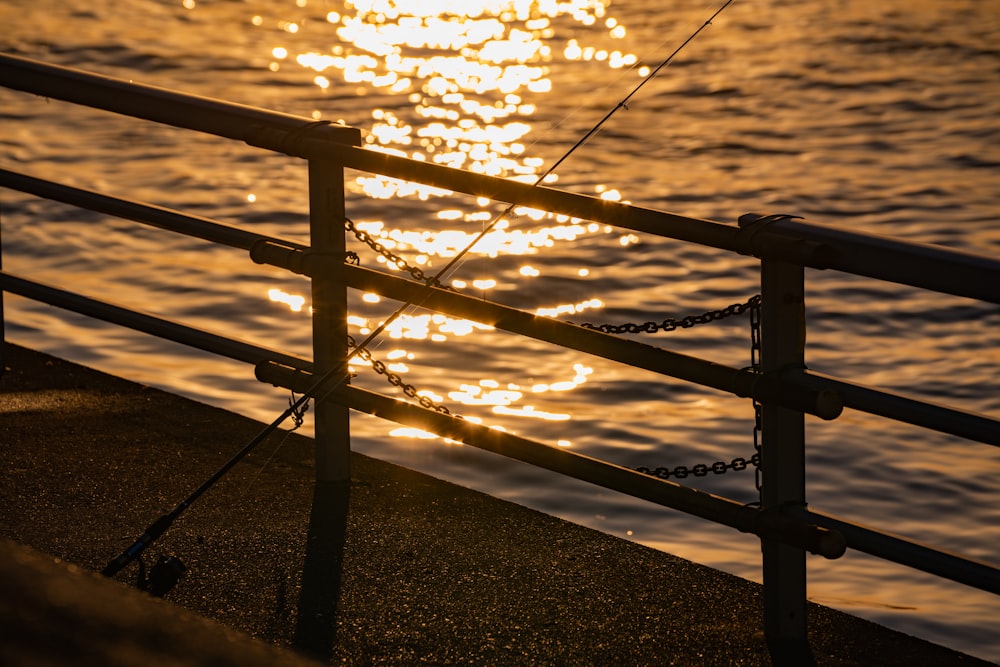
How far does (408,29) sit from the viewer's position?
19844mm

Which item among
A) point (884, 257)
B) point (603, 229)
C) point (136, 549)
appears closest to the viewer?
point (884, 257)

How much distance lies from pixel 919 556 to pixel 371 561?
1.50m

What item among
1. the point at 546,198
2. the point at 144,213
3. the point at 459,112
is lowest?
the point at 459,112

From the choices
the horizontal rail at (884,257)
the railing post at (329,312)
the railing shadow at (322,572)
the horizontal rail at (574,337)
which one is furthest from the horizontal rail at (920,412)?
the railing post at (329,312)

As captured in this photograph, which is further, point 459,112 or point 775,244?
point 459,112

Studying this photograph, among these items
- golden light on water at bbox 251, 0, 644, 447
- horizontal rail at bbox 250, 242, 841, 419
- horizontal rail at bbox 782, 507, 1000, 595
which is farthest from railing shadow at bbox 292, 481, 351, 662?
horizontal rail at bbox 782, 507, 1000, 595

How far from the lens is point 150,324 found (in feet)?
16.5

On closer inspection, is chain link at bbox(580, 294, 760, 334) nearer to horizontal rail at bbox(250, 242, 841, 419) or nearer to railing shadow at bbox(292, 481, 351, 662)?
horizontal rail at bbox(250, 242, 841, 419)

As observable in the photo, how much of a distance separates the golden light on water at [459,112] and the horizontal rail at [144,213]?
856 mm

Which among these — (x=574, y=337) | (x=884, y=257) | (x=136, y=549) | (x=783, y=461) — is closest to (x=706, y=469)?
(x=783, y=461)

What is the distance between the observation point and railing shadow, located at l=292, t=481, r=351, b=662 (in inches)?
149

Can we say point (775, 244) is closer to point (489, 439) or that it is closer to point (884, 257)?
point (884, 257)

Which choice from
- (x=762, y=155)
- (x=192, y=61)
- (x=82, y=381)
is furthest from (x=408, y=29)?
(x=82, y=381)

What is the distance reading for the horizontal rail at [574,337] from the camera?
357 centimetres
